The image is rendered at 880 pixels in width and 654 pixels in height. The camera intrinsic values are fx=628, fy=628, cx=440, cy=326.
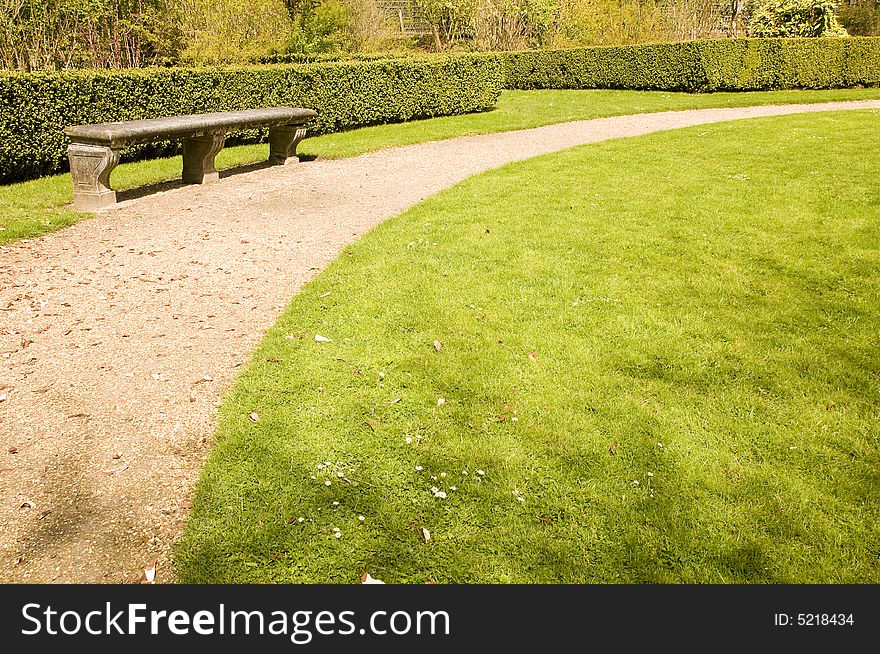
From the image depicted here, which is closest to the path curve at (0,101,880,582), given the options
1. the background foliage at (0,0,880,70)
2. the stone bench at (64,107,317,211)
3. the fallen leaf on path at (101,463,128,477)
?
the fallen leaf on path at (101,463,128,477)

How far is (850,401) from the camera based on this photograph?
369cm

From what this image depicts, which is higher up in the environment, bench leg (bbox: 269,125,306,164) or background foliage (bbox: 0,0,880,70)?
background foliage (bbox: 0,0,880,70)

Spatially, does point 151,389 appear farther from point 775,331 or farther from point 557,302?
point 775,331

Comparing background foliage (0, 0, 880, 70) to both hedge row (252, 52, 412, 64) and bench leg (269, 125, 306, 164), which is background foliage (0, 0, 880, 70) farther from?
bench leg (269, 125, 306, 164)

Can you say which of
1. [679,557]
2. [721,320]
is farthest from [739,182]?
[679,557]

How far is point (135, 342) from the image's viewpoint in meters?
4.54

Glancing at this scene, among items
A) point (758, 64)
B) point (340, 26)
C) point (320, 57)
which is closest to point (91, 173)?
point (320, 57)

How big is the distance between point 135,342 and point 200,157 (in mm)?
5364

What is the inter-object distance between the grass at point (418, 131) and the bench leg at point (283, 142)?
0.53m

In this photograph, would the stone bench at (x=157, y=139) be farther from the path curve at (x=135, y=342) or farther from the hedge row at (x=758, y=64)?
the hedge row at (x=758, y=64)

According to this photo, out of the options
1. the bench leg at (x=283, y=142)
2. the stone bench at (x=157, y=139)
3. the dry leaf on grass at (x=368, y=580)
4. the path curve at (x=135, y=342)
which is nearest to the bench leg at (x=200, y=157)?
the stone bench at (x=157, y=139)

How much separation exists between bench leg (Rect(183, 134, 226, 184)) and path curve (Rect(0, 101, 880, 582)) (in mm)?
282

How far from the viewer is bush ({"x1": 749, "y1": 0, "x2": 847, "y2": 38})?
71.6 ft

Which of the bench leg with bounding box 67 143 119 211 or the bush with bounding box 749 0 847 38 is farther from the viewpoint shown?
the bush with bounding box 749 0 847 38
